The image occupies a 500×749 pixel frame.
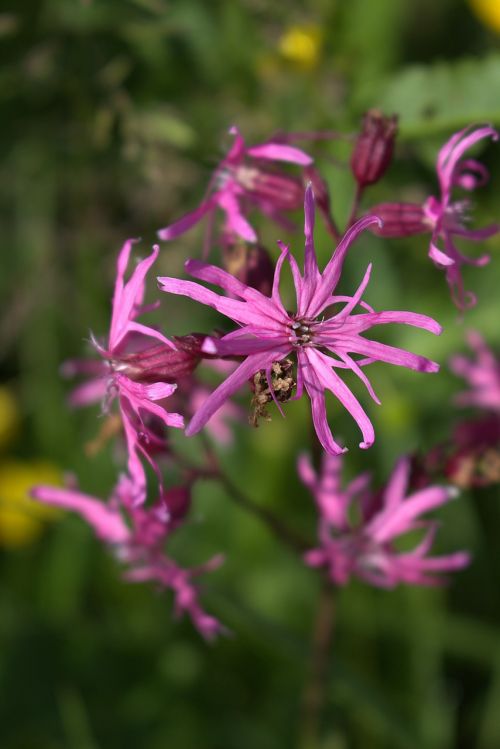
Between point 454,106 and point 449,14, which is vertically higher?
point 449,14

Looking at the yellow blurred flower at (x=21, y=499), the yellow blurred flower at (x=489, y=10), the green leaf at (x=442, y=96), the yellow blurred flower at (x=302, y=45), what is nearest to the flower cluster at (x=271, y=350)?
the green leaf at (x=442, y=96)

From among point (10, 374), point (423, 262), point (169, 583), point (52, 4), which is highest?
point (52, 4)

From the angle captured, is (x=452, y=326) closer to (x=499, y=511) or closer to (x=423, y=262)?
(x=423, y=262)

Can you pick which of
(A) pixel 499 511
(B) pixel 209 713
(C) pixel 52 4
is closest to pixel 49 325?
(C) pixel 52 4

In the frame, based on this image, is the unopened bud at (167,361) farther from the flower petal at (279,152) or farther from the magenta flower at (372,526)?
the magenta flower at (372,526)

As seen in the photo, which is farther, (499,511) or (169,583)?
(499,511)

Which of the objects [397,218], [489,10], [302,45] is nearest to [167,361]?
[397,218]

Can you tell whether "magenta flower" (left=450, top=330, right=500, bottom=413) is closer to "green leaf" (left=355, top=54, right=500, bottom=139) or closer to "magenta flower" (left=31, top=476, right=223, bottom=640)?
"green leaf" (left=355, top=54, right=500, bottom=139)

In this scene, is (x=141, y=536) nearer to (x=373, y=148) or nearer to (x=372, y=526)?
(x=372, y=526)
